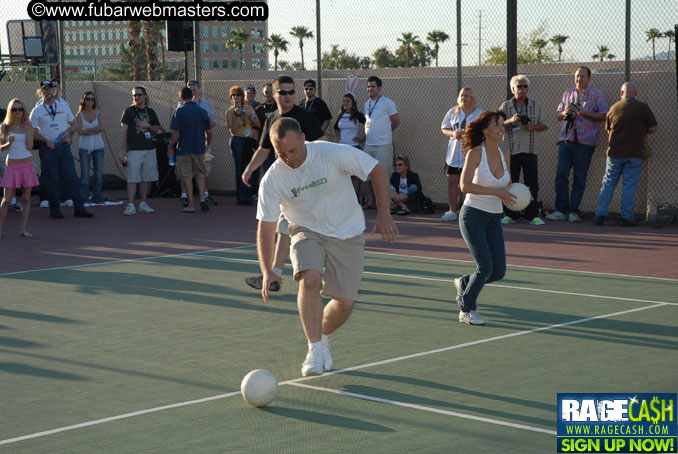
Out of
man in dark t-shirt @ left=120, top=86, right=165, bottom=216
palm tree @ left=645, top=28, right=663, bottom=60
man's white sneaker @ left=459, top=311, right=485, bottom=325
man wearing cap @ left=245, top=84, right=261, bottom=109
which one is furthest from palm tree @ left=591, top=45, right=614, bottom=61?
man's white sneaker @ left=459, top=311, right=485, bottom=325

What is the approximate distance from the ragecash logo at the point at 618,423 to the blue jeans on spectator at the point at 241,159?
1378 centimetres

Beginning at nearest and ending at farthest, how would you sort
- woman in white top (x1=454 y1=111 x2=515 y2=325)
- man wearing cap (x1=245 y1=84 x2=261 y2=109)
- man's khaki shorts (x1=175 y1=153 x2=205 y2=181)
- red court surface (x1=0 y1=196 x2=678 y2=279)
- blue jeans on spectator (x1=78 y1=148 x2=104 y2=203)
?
woman in white top (x1=454 y1=111 x2=515 y2=325), red court surface (x1=0 y1=196 x2=678 y2=279), man's khaki shorts (x1=175 y1=153 x2=205 y2=181), man wearing cap (x1=245 y1=84 x2=261 y2=109), blue jeans on spectator (x1=78 y1=148 x2=104 y2=203)

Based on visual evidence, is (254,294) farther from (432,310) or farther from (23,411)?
(23,411)

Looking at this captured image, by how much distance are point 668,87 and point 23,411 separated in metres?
12.2

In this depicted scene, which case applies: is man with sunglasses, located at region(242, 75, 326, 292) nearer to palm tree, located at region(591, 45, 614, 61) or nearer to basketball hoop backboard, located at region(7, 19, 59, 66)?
palm tree, located at region(591, 45, 614, 61)

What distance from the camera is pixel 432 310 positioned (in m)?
9.31

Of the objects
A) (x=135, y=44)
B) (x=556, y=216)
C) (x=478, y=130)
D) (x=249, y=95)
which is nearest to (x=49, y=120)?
(x=249, y=95)

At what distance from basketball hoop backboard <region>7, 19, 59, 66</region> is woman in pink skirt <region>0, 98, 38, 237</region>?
24.4ft

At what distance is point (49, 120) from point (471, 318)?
1069cm

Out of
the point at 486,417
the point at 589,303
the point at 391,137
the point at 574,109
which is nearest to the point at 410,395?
the point at 486,417

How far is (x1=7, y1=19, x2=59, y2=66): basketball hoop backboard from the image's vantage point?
21.8 meters

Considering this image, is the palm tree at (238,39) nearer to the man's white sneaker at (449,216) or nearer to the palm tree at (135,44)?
the palm tree at (135,44)

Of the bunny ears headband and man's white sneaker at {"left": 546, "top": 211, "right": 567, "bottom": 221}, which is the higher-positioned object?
the bunny ears headband

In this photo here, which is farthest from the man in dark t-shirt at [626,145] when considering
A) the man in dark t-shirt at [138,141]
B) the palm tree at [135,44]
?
the palm tree at [135,44]
